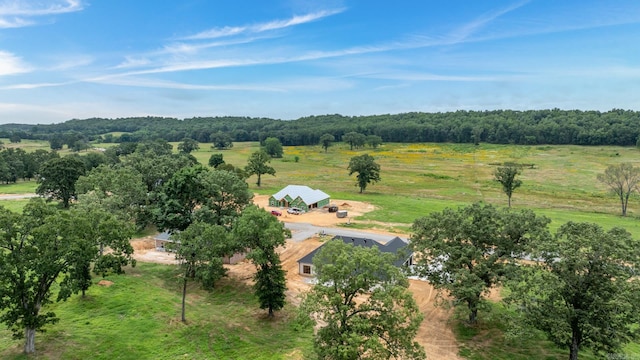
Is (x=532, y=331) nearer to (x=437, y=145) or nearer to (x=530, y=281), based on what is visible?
(x=530, y=281)

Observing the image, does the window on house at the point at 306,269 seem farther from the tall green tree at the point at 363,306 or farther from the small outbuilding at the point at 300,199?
the small outbuilding at the point at 300,199

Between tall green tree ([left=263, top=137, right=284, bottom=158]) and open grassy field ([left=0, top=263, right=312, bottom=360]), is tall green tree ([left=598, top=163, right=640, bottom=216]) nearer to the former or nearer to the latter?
open grassy field ([left=0, top=263, right=312, bottom=360])

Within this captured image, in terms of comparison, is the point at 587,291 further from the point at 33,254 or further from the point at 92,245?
the point at 33,254

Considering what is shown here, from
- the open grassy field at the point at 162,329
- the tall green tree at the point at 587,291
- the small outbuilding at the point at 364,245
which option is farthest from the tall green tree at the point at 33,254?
the tall green tree at the point at 587,291

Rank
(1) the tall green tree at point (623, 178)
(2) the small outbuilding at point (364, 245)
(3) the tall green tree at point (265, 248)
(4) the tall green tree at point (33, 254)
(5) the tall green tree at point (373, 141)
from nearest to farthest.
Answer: (4) the tall green tree at point (33, 254) → (3) the tall green tree at point (265, 248) → (2) the small outbuilding at point (364, 245) → (1) the tall green tree at point (623, 178) → (5) the tall green tree at point (373, 141)

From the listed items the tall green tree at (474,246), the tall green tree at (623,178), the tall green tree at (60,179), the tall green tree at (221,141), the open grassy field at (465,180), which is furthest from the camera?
the tall green tree at (221,141)

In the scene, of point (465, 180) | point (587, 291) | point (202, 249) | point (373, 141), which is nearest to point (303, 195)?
point (202, 249)
